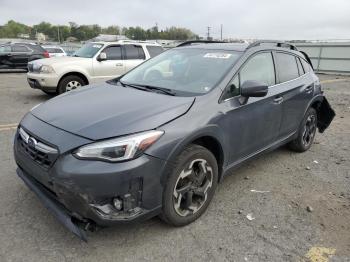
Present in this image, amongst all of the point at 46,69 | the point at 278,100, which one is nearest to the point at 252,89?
the point at 278,100

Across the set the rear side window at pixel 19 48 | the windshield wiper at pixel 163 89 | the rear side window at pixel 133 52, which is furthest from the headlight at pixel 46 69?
the rear side window at pixel 19 48

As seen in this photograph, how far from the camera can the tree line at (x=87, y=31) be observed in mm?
50500

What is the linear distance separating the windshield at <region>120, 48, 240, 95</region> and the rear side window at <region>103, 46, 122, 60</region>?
5.89m

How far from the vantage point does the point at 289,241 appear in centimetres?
310

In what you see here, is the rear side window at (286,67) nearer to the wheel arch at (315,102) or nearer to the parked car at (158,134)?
the parked car at (158,134)

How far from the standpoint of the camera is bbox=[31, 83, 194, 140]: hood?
2806 millimetres

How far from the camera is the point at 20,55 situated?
1772cm

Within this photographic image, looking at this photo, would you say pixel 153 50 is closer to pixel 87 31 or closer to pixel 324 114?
pixel 324 114

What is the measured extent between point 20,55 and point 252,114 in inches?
662

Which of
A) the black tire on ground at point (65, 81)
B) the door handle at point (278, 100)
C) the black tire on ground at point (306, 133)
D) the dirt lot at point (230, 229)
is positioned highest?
the door handle at point (278, 100)

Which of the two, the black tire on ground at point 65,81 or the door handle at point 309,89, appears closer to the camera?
the door handle at point 309,89

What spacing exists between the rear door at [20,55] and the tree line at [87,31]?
69.5ft

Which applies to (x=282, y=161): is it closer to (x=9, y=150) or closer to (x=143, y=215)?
(x=143, y=215)

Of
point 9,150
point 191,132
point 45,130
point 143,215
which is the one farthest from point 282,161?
point 9,150
